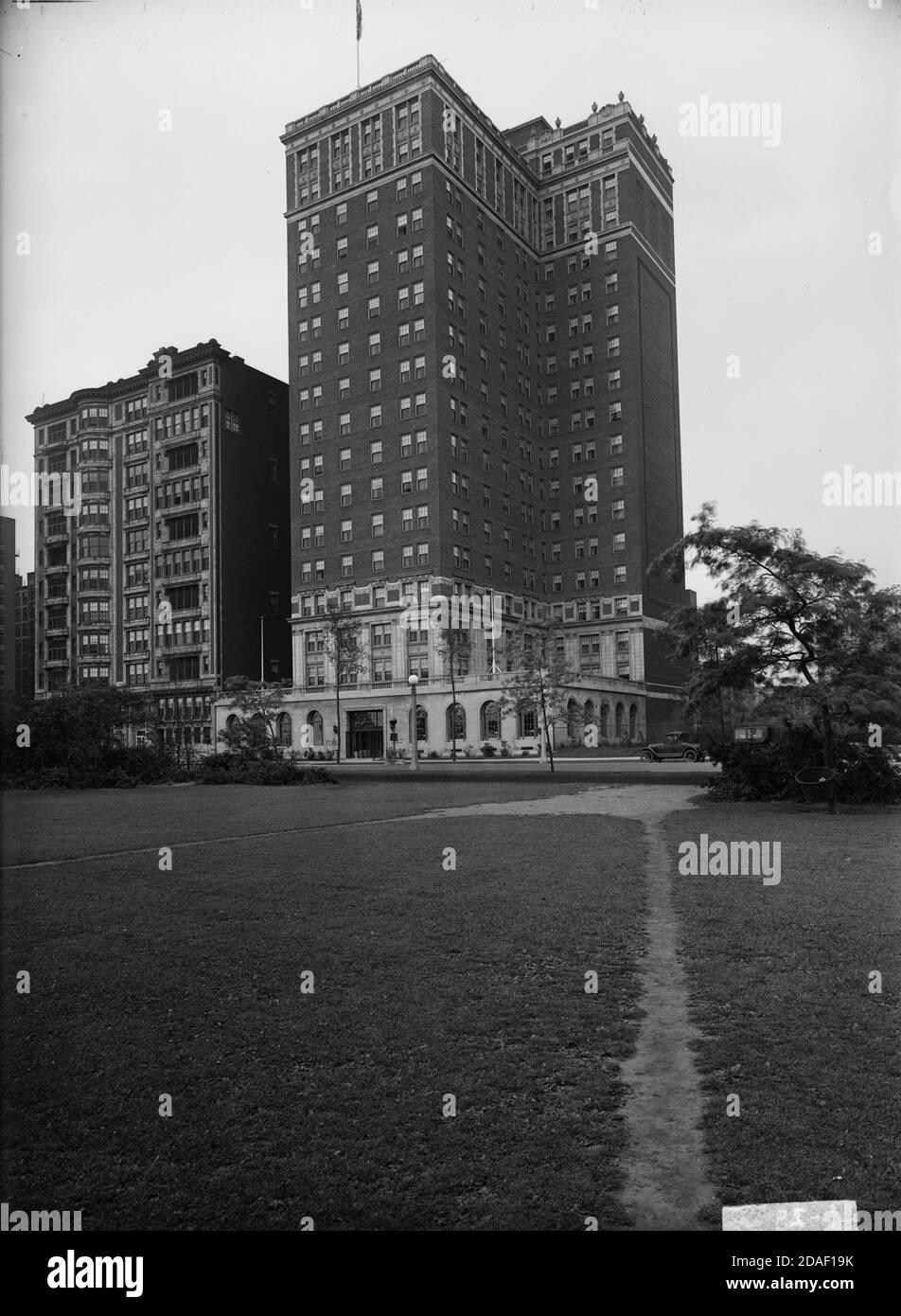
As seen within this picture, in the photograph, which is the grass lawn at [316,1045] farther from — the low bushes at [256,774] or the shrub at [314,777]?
the shrub at [314,777]

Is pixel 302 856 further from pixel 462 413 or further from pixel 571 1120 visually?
pixel 462 413

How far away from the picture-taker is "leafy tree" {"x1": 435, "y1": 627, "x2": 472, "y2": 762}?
249 ft

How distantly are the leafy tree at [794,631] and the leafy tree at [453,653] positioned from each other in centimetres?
4947

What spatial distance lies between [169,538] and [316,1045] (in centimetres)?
6704

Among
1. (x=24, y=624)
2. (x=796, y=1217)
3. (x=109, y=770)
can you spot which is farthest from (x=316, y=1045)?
(x=109, y=770)

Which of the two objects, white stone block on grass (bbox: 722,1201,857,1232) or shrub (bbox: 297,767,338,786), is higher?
white stone block on grass (bbox: 722,1201,857,1232)

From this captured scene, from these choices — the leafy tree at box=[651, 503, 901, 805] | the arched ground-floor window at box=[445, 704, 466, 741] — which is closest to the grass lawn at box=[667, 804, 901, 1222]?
the leafy tree at box=[651, 503, 901, 805]

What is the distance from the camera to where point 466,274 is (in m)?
92.9

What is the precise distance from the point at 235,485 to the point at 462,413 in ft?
81.9

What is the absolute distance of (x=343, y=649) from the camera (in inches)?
3093

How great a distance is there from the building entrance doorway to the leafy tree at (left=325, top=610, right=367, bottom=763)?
146 inches

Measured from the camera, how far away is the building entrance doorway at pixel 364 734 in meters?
86.4

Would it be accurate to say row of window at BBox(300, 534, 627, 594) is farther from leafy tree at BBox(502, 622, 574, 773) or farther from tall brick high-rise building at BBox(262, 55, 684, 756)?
leafy tree at BBox(502, 622, 574, 773)

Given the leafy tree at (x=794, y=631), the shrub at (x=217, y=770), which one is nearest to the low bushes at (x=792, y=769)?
the leafy tree at (x=794, y=631)
